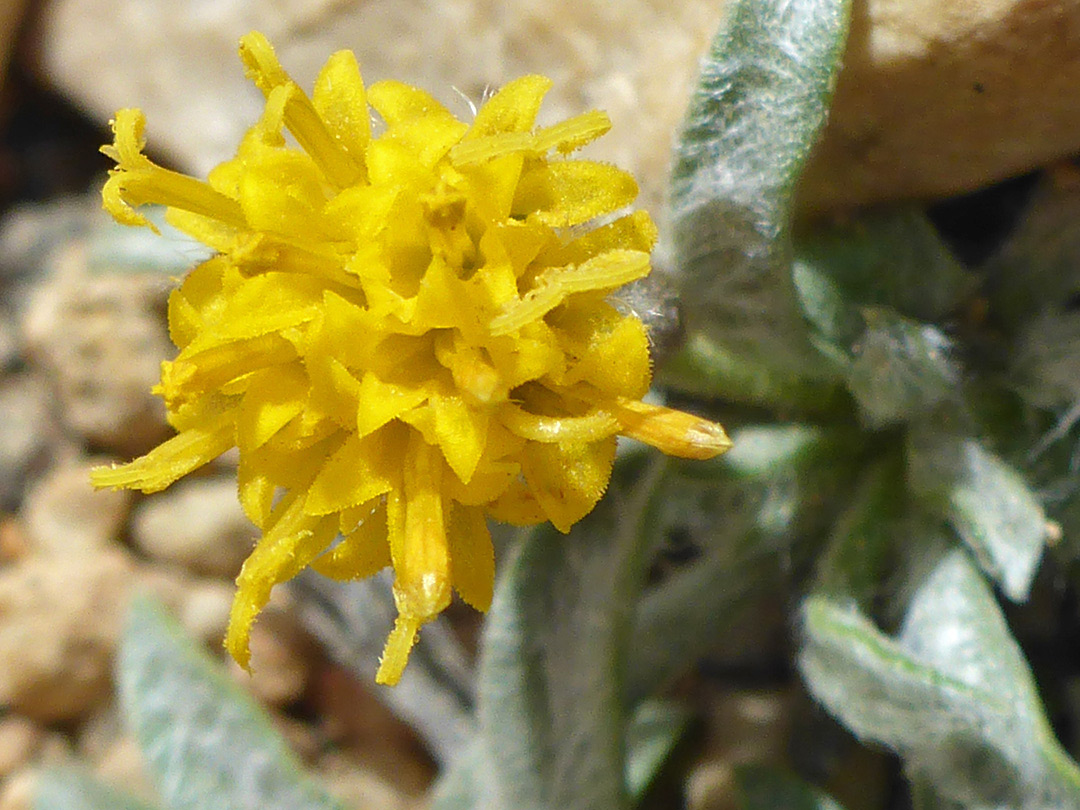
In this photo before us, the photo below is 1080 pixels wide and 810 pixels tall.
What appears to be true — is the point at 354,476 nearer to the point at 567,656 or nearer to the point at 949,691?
the point at 567,656

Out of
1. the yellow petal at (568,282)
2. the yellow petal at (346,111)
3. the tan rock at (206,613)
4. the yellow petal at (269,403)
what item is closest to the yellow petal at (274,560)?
the yellow petal at (269,403)

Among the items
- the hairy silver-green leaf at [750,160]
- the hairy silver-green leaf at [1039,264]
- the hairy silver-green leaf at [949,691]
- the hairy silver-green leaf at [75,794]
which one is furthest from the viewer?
the hairy silver-green leaf at [75,794]

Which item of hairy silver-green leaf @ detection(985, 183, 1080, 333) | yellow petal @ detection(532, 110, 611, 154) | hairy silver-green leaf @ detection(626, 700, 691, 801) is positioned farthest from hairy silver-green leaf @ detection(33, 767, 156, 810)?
hairy silver-green leaf @ detection(985, 183, 1080, 333)

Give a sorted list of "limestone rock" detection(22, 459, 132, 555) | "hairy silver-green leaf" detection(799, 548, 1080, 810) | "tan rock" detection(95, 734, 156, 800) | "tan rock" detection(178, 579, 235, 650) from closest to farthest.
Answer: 1. "hairy silver-green leaf" detection(799, 548, 1080, 810)
2. "tan rock" detection(95, 734, 156, 800)
3. "tan rock" detection(178, 579, 235, 650)
4. "limestone rock" detection(22, 459, 132, 555)

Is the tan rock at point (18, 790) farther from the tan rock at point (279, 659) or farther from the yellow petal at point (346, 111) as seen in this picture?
the yellow petal at point (346, 111)

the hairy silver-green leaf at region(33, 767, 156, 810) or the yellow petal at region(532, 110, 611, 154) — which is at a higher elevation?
the yellow petal at region(532, 110, 611, 154)

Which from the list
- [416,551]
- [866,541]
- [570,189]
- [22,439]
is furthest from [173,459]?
[22,439]

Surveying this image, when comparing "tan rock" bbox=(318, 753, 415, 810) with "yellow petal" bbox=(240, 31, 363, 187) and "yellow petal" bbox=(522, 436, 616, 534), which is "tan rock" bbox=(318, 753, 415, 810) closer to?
"yellow petal" bbox=(522, 436, 616, 534)
